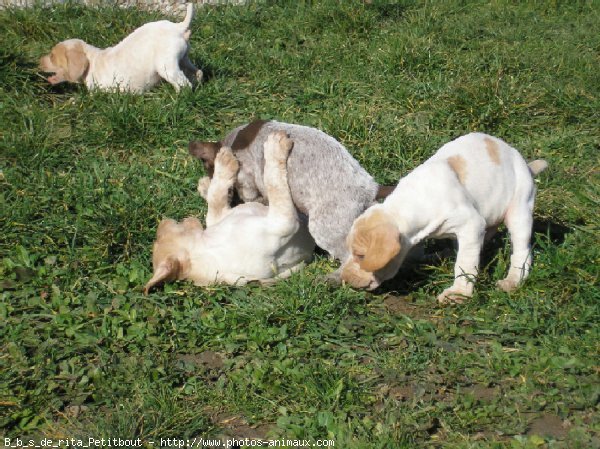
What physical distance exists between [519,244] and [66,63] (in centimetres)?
453

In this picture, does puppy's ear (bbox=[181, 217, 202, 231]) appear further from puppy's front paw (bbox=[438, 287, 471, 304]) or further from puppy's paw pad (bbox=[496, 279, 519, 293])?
puppy's paw pad (bbox=[496, 279, 519, 293])

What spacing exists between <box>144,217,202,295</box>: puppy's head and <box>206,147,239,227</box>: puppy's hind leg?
14 cm

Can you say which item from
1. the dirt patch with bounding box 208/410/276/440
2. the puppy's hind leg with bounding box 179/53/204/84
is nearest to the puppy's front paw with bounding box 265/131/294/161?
the dirt patch with bounding box 208/410/276/440

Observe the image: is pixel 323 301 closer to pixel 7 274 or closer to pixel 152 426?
pixel 152 426

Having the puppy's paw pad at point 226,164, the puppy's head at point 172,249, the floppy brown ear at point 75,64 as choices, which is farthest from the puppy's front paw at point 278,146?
the floppy brown ear at point 75,64

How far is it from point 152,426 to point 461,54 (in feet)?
18.2

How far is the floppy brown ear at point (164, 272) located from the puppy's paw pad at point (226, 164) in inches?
28.6

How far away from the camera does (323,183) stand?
535 centimetres

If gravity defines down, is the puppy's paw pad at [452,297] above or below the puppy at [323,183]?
below

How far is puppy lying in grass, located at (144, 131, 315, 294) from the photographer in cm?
535

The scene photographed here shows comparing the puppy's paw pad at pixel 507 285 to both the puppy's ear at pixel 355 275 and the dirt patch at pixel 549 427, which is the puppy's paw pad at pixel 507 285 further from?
the dirt patch at pixel 549 427

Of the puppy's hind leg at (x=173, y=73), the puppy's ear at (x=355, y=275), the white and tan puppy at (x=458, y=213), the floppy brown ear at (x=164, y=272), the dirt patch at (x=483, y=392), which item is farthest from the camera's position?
the puppy's hind leg at (x=173, y=73)

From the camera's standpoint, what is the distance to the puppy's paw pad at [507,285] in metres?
5.11

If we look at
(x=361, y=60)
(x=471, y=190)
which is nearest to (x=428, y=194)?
(x=471, y=190)
